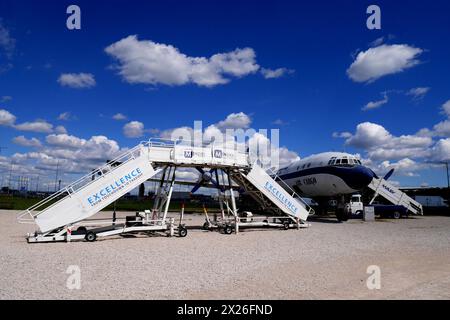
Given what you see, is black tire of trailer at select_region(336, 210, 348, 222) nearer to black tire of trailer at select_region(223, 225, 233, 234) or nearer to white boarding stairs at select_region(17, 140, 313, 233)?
white boarding stairs at select_region(17, 140, 313, 233)

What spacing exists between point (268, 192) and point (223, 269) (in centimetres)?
1303

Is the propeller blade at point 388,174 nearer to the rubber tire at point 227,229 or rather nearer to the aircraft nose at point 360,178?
the aircraft nose at point 360,178

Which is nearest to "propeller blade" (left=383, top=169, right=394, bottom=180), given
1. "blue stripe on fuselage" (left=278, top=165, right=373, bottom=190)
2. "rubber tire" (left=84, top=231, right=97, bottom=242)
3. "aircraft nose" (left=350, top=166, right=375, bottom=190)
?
"blue stripe on fuselage" (left=278, top=165, right=373, bottom=190)

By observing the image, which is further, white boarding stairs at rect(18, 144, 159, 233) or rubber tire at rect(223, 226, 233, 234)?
rubber tire at rect(223, 226, 233, 234)

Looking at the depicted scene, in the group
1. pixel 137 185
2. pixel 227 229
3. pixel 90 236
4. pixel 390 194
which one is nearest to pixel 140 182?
pixel 137 185

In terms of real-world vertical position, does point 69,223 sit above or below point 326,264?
above

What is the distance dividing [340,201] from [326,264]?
72.8 feet

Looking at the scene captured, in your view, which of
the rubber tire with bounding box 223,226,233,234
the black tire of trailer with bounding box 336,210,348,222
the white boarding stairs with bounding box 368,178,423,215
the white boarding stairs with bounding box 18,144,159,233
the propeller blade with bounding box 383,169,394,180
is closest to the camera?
the white boarding stairs with bounding box 18,144,159,233

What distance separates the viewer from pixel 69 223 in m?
17.0

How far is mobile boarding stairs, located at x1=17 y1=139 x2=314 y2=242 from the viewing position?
16938 mm
